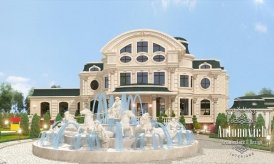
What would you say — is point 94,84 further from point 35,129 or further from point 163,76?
point 35,129

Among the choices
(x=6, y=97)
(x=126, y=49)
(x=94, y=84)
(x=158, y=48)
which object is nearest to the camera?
(x=158, y=48)

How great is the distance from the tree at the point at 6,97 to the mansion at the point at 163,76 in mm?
41263

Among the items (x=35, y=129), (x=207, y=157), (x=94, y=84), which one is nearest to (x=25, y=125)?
(x=35, y=129)

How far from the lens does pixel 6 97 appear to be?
84562 mm

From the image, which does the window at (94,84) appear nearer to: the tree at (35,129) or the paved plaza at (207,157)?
the tree at (35,129)

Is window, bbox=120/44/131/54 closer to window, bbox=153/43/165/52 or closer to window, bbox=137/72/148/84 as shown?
window, bbox=153/43/165/52

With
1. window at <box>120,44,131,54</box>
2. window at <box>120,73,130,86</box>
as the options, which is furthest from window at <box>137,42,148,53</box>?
window at <box>120,73,130,86</box>

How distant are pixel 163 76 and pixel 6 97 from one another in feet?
166

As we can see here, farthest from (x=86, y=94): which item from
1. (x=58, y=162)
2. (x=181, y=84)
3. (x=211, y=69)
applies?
(x=58, y=162)

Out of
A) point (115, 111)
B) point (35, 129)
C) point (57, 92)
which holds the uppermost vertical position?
point (57, 92)

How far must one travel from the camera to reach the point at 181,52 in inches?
1864

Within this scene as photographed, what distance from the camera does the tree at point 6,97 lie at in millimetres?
84312

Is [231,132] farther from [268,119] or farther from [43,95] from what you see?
[43,95]

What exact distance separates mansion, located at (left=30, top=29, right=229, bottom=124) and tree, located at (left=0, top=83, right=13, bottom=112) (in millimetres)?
41263
